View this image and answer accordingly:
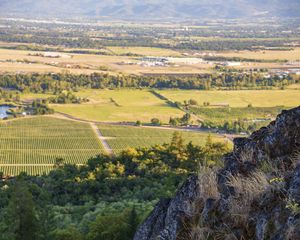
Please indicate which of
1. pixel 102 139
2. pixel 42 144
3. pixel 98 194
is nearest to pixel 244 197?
pixel 98 194

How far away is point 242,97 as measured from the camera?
416ft

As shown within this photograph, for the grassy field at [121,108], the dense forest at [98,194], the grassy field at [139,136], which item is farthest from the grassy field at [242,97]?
the dense forest at [98,194]

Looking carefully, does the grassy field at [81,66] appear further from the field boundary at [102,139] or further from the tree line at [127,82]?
the field boundary at [102,139]

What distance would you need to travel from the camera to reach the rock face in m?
9.35

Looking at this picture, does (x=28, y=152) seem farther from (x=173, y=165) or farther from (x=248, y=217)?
(x=248, y=217)

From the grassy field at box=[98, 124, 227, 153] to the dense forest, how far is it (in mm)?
28877

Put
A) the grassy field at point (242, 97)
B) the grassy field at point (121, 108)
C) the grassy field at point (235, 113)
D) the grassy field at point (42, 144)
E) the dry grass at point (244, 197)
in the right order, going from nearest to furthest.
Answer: the dry grass at point (244, 197) < the grassy field at point (42, 144) < the grassy field at point (235, 113) < the grassy field at point (121, 108) < the grassy field at point (242, 97)

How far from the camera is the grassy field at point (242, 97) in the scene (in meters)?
118

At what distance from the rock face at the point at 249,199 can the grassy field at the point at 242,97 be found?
4011 inches

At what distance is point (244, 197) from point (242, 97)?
389 ft

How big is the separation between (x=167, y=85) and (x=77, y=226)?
379 ft

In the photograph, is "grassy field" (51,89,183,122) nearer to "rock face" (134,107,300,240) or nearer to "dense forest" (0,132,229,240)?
"dense forest" (0,132,229,240)

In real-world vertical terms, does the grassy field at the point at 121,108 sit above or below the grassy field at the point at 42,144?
above

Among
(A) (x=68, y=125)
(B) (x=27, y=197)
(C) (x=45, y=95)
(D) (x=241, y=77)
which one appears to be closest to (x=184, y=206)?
(B) (x=27, y=197)
